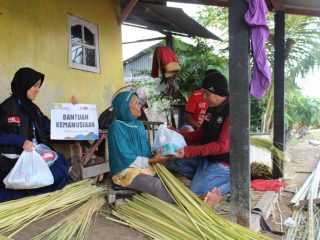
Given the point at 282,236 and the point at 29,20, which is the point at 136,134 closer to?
the point at 282,236

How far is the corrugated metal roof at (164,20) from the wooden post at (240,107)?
3.80 metres

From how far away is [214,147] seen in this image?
112 inches

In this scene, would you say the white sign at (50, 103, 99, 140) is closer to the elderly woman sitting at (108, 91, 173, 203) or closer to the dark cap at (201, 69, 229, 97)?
the elderly woman sitting at (108, 91, 173, 203)

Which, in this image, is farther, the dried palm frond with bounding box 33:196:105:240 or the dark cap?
the dark cap

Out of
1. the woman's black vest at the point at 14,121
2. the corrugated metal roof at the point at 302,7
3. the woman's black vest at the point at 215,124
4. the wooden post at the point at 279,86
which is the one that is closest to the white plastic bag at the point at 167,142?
the woman's black vest at the point at 215,124

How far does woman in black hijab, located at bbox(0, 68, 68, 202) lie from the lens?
3.07 m

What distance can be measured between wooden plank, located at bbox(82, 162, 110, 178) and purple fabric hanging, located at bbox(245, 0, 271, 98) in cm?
215

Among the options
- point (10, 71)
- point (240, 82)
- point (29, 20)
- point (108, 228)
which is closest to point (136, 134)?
point (108, 228)

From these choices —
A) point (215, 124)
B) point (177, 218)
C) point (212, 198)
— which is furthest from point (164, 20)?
point (177, 218)

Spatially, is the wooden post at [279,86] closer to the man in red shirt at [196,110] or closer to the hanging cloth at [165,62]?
the man in red shirt at [196,110]

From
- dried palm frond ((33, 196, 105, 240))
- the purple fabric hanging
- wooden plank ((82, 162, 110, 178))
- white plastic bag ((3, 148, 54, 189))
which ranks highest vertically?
the purple fabric hanging

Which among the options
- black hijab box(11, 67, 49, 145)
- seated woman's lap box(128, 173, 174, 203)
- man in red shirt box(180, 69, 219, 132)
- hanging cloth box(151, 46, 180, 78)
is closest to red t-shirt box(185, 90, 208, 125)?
man in red shirt box(180, 69, 219, 132)

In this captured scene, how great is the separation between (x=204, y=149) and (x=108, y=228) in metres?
1.01

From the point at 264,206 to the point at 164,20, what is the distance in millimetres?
4613
